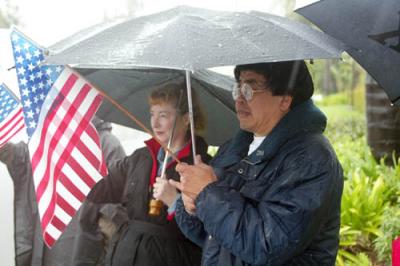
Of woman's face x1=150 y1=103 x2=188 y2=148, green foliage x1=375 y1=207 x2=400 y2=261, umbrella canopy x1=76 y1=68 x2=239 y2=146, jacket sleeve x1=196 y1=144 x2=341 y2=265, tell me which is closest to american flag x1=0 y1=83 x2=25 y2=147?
umbrella canopy x1=76 y1=68 x2=239 y2=146

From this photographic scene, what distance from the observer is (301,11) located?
2969 mm

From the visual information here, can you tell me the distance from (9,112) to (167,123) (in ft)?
3.23

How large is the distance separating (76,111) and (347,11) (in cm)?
142

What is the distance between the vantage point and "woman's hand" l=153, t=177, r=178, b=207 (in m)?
3.35

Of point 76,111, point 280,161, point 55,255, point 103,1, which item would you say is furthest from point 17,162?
point 103,1

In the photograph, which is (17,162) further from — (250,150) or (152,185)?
(250,150)

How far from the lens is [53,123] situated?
306 cm

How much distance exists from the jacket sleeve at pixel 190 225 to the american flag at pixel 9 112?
126cm

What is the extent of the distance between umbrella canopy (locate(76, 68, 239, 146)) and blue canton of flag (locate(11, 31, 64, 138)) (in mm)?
765

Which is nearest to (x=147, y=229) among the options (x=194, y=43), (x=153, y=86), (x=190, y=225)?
(x=190, y=225)

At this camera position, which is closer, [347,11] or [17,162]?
[347,11]

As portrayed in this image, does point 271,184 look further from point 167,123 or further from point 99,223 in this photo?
point 99,223

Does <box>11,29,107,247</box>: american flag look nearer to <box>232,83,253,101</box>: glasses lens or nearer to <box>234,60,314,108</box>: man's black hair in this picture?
<box>232,83,253,101</box>: glasses lens

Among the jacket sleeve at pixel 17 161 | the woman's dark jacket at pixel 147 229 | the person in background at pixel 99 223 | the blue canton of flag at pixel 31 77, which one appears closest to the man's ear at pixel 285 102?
the woman's dark jacket at pixel 147 229
